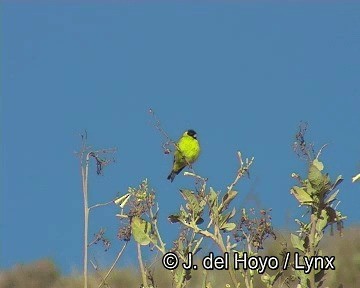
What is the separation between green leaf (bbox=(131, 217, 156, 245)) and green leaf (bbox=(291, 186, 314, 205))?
50 cm

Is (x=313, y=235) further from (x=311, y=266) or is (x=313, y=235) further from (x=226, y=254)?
(x=226, y=254)

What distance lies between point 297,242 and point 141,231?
0.50 meters

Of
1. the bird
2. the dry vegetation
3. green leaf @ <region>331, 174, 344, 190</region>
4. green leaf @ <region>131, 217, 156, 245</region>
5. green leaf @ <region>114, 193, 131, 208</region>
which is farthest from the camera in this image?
the dry vegetation

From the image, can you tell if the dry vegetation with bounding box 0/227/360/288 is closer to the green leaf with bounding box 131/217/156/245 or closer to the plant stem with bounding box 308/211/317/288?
the green leaf with bounding box 131/217/156/245

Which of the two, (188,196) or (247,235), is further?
(247,235)

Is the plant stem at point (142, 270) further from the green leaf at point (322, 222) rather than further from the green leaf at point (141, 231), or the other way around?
the green leaf at point (322, 222)

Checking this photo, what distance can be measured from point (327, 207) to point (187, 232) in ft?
1.80

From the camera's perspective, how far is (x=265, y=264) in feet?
9.40

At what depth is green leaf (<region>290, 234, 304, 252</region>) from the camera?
7.81 ft

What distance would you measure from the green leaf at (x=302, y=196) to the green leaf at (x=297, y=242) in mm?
108

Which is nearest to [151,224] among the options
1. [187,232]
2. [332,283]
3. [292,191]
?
[187,232]

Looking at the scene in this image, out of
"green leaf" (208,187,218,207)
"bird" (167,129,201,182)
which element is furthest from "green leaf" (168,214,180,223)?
"bird" (167,129,201,182)

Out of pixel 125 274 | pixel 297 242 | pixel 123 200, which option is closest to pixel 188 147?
pixel 123 200

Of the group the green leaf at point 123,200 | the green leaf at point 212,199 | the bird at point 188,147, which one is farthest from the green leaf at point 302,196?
the bird at point 188,147
